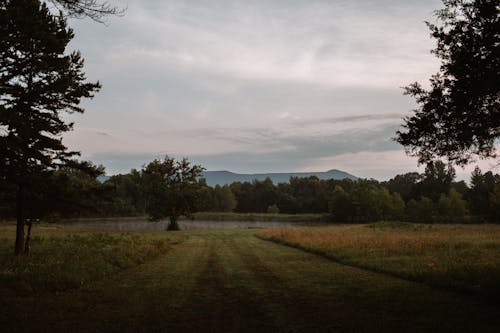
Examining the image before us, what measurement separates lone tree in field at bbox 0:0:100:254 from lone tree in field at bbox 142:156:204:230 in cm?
3642

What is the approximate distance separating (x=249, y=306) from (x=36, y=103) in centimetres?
1659

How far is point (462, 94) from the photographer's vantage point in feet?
38.7

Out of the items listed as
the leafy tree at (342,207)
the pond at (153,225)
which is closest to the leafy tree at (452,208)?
the leafy tree at (342,207)

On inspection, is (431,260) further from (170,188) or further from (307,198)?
(307,198)

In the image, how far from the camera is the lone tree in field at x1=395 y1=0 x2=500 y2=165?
37.0 feet

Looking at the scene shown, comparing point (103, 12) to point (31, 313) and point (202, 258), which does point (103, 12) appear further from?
point (202, 258)

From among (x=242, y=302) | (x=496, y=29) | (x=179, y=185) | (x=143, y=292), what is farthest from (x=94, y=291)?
(x=179, y=185)

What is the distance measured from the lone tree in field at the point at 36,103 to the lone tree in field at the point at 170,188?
3642 cm

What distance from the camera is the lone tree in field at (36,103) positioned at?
1678 cm

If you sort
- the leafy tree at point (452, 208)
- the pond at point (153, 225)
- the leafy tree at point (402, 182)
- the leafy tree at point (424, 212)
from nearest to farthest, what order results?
the pond at point (153, 225), the leafy tree at point (452, 208), the leafy tree at point (424, 212), the leafy tree at point (402, 182)

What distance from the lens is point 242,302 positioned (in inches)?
428

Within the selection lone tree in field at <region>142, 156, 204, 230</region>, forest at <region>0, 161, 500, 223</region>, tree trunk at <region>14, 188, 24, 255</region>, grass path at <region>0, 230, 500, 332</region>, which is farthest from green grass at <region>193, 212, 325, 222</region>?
grass path at <region>0, 230, 500, 332</region>

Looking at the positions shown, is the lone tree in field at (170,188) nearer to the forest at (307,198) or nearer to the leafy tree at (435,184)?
the forest at (307,198)

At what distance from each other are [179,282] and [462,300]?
29.2 feet
